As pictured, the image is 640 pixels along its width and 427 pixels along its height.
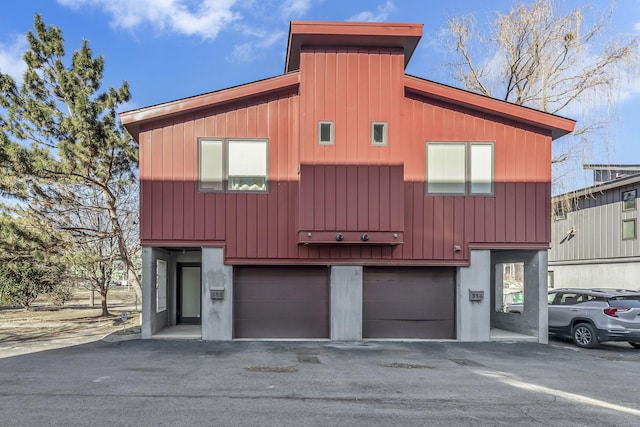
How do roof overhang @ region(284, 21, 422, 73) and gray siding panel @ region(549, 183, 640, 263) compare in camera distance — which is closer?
roof overhang @ region(284, 21, 422, 73)

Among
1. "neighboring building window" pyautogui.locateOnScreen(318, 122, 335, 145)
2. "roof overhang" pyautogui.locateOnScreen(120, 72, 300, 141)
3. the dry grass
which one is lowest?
the dry grass

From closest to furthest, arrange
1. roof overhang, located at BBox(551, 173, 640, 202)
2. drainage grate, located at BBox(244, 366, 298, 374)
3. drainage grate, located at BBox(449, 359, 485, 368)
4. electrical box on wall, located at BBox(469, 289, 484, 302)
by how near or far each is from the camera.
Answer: drainage grate, located at BBox(244, 366, 298, 374)
drainage grate, located at BBox(449, 359, 485, 368)
electrical box on wall, located at BBox(469, 289, 484, 302)
roof overhang, located at BBox(551, 173, 640, 202)

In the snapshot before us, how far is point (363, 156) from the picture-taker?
1142 centimetres

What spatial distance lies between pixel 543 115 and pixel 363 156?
4.99m

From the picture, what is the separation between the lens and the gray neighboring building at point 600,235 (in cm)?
1936

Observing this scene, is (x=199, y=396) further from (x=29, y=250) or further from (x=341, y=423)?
(x=29, y=250)

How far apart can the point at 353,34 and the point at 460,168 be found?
14.7 feet

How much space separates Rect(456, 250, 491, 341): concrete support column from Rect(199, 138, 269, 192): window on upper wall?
19.1 feet

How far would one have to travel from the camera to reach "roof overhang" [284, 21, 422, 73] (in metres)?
11.0

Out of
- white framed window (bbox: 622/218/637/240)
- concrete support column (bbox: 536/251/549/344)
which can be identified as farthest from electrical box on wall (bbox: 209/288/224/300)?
white framed window (bbox: 622/218/637/240)

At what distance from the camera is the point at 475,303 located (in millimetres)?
11984

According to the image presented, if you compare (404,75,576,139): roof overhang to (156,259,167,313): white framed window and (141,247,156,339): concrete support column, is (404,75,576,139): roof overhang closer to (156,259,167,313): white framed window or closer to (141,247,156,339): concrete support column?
(141,247,156,339): concrete support column

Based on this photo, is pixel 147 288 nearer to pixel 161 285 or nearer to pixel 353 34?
pixel 161 285

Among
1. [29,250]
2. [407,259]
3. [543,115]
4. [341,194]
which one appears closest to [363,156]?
[341,194]
